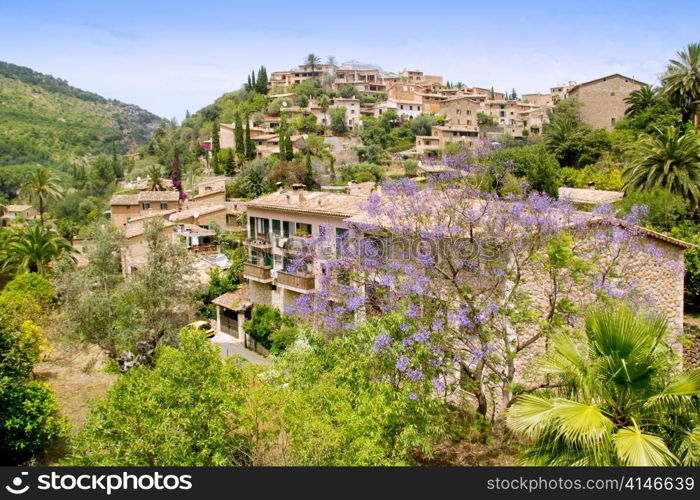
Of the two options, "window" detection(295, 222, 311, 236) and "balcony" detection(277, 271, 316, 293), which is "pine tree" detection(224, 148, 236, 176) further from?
"balcony" detection(277, 271, 316, 293)

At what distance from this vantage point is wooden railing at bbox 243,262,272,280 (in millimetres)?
28531

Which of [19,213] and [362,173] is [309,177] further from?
[19,213]

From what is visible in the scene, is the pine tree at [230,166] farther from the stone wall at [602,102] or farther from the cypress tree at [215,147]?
the stone wall at [602,102]

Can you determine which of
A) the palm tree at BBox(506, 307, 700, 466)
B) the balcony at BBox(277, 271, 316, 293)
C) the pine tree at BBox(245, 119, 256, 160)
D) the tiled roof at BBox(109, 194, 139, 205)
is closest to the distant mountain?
the pine tree at BBox(245, 119, 256, 160)

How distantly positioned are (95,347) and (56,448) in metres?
12.4

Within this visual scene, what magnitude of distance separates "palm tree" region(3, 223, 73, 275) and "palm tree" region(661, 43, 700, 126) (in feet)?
144

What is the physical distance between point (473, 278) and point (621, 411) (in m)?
7.39

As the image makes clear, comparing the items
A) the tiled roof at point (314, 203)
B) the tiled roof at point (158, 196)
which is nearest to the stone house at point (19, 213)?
the tiled roof at point (158, 196)

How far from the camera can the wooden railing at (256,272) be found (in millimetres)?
28531

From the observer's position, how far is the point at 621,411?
700cm

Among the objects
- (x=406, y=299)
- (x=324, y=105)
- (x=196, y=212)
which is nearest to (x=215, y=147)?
(x=324, y=105)

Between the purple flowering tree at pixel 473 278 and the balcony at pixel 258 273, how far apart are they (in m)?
12.2

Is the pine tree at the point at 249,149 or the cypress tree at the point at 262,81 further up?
the cypress tree at the point at 262,81
